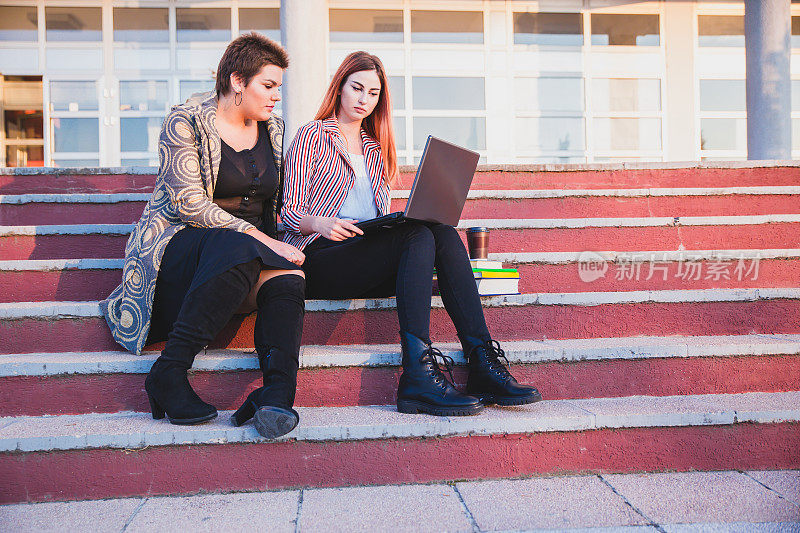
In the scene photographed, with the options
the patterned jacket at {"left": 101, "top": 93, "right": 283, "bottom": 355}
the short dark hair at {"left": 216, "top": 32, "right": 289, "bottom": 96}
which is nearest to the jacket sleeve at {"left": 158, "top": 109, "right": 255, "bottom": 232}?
the patterned jacket at {"left": 101, "top": 93, "right": 283, "bottom": 355}

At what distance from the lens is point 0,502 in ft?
5.04

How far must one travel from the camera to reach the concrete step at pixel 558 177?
127 inches

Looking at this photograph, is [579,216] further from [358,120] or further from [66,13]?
[66,13]

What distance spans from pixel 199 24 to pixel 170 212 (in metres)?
6.38

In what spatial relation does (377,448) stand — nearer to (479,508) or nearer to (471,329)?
(479,508)

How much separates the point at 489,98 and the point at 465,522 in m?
6.83

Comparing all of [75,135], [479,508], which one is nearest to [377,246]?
Result: [479,508]

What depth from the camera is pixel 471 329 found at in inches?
73.2

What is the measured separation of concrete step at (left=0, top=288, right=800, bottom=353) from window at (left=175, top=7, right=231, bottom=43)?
6.13 meters

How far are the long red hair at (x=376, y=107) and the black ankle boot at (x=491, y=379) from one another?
0.79 metres

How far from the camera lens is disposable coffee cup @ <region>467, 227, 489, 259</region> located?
2225 millimetres

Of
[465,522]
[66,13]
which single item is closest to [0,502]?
[465,522]

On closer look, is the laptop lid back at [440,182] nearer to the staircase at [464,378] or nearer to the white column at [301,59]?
the staircase at [464,378]

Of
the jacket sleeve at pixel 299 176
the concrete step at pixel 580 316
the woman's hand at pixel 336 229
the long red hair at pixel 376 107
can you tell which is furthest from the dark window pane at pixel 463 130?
the woman's hand at pixel 336 229
